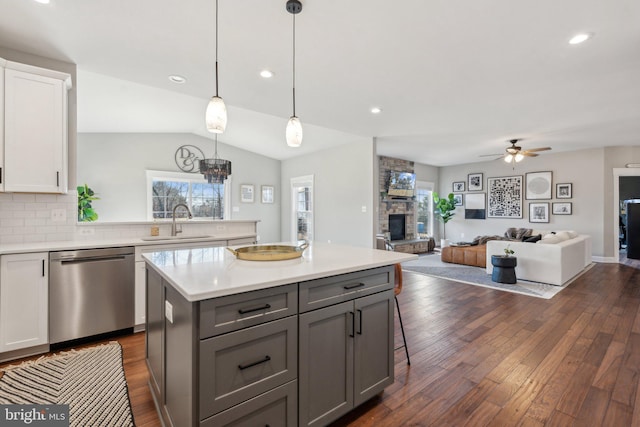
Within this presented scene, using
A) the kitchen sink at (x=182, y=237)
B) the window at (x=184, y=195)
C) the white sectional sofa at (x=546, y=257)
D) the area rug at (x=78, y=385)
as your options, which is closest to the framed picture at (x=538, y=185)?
the white sectional sofa at (x=546, y=257)

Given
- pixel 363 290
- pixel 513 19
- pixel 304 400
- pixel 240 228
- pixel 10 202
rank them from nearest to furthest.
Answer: pixel 304 400 < pixel 363 290 < pixel 513 19 < pixel 10 202 < pixel 240 228

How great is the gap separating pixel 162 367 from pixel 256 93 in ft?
10.3

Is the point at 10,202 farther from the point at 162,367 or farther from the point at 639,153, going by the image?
the point at 639,153

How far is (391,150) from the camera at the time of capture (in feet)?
23.4

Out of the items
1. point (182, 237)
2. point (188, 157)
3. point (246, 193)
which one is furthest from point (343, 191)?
point (188, 157)

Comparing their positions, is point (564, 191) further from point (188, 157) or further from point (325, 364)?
point (188, 157)

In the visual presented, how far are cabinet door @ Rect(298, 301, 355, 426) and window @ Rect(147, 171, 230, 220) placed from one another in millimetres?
6454

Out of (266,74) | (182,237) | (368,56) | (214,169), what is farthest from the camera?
(214,169)

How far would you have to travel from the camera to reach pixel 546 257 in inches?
185

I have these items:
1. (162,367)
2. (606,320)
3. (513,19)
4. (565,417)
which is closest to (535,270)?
(606,320)

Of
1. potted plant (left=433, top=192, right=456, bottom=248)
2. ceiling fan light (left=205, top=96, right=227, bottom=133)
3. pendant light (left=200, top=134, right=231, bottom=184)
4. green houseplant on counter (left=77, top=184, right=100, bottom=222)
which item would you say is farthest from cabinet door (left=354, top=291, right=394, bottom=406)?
potted plant (left=433, top=192, right=456, bottom=248)

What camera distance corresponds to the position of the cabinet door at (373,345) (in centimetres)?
171

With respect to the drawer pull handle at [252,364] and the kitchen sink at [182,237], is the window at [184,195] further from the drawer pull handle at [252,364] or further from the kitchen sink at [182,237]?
the drawer pull handle at [252,364]
